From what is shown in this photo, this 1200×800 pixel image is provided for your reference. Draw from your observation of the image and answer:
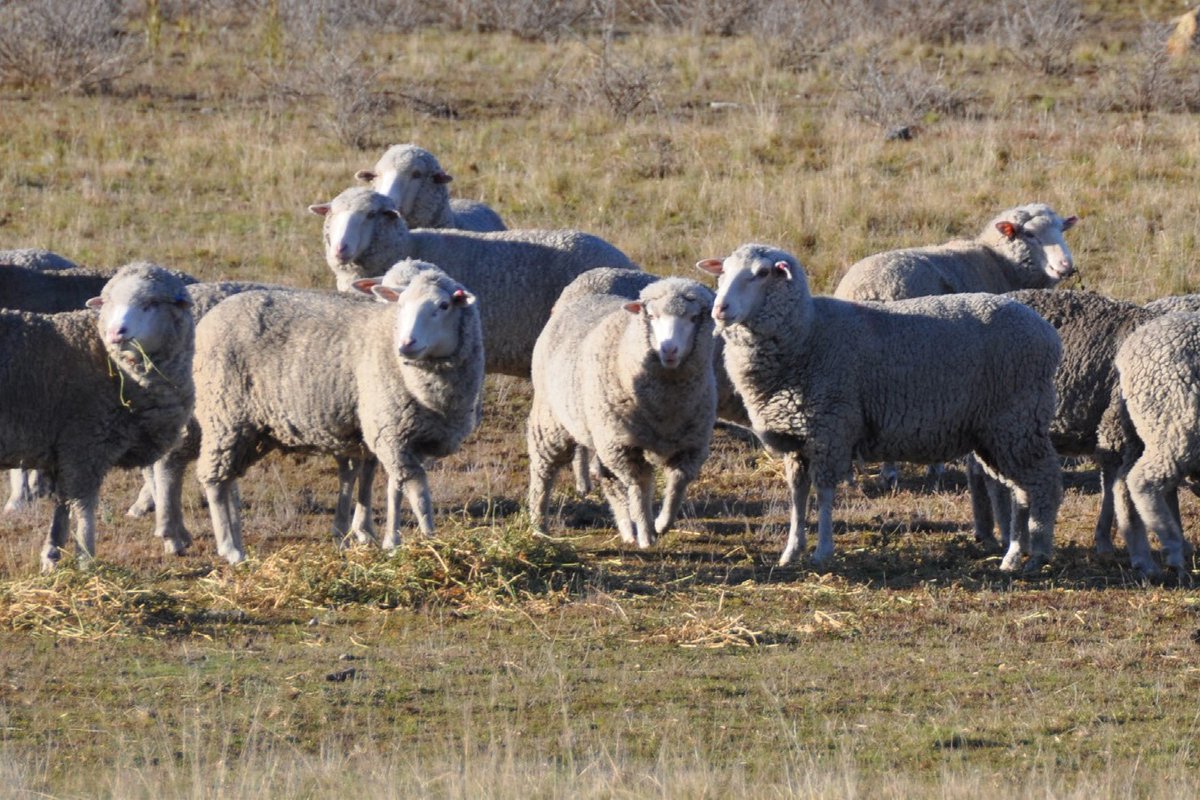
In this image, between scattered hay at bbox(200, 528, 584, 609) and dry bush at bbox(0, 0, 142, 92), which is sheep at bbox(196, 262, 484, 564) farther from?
dry bush at bbox(0, 0, 142, 92)

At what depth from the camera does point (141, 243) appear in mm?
17438

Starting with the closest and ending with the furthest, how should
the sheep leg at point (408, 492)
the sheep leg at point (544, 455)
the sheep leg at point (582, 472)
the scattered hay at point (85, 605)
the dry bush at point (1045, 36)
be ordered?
the scattered hay at point (85, 605), the sheep leg at point (408, 492), the sheep leg at point (544, 455), the sheep leg at point (582, 472), the dry bush at point (1045, 36)

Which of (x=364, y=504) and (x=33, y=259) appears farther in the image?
(x=33, y=259)

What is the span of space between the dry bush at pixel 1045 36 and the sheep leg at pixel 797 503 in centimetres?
1588

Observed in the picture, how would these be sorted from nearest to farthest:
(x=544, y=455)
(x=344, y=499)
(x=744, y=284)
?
(x=744, y=284) → (x=344, y=499) → (x=544, y=455)

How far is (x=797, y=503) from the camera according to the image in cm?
1023

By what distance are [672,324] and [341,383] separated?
1.95 m

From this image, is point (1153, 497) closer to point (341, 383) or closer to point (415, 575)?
point (415, 575)

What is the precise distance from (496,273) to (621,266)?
3.33ft

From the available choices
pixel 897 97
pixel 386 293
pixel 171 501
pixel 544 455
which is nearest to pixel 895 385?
pixel 544 455

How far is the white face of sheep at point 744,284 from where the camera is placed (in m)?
9.78

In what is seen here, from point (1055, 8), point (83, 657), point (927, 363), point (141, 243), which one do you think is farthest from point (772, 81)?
point (83, 657)

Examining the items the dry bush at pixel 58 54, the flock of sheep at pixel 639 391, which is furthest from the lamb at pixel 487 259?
the dry bush at pixel 58 54

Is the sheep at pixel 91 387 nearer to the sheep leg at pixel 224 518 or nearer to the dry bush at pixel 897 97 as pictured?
the sheep leg at pixel 224 518
